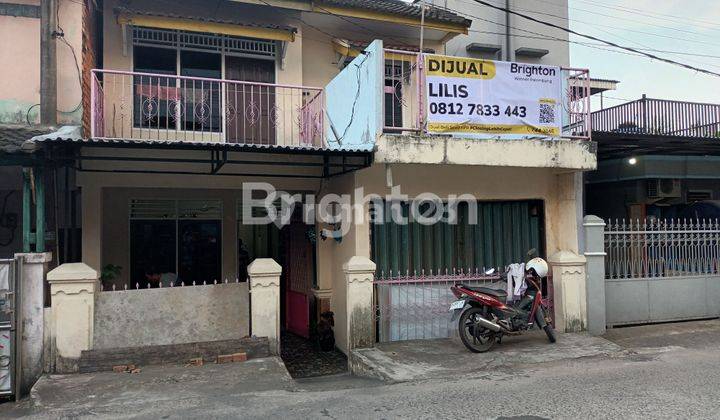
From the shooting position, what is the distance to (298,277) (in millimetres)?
9836

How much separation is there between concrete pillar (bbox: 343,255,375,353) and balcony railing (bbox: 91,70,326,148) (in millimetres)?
2625

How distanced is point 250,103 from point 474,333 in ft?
18.6

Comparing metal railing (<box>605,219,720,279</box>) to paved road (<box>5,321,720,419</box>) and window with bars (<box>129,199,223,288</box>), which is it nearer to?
paved road (<box>5,321,720,419</box>)

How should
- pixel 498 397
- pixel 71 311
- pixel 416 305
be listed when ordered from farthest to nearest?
1. pixel 416 305
2. pixel 71 311
3. pixel 498 397

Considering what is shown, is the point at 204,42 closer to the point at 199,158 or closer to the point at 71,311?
the point at 199,158

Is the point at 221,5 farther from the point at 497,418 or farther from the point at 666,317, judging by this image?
the point at 666,317

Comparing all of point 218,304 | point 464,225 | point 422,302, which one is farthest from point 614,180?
point 218,304

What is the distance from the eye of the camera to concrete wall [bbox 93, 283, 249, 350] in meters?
6.38

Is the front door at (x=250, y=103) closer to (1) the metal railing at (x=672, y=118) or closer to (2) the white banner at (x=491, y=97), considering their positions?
(2) the white banner at (x=491, y=97)

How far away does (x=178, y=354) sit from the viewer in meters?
6.48

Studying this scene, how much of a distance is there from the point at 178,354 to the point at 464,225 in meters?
4.72

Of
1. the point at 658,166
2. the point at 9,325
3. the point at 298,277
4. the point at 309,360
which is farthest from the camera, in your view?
the point at 658,166

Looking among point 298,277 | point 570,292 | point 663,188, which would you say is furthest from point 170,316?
point 663,188

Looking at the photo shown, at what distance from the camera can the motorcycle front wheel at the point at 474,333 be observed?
Result: 7023mm
